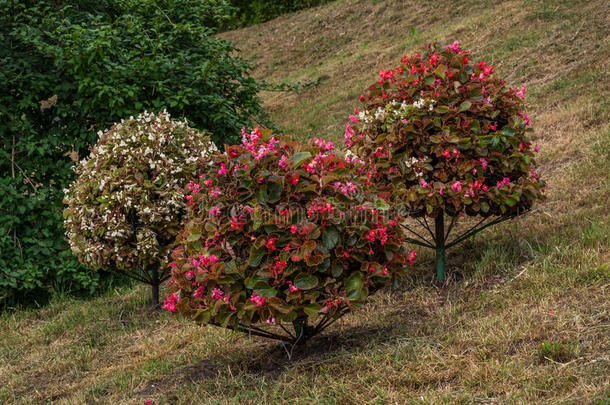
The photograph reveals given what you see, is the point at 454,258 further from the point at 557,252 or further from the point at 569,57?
the point at 569,57

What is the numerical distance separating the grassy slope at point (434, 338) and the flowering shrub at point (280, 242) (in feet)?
1.29

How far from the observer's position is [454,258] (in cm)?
520

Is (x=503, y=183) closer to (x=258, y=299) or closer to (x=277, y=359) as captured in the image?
(x=277, y=359)

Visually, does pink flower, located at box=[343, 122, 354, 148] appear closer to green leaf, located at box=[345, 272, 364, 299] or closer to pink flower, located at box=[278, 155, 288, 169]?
pink flower, located at box=[278, 155, 288, 169]

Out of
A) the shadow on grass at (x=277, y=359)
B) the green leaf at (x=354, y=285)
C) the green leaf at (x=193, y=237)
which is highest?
the green leaf at (x=193, y=237)

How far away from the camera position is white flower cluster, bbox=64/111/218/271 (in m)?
4.90

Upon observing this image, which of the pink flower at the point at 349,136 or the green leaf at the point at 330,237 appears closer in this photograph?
the green leaf at the point at 330,237

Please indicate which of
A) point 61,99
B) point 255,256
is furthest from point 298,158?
point 61,99

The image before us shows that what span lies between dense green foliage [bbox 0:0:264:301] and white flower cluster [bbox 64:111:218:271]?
1.07 meters

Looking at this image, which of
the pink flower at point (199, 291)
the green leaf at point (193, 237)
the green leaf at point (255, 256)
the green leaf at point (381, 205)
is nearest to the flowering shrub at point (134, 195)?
the green leaf at point (193, 237)

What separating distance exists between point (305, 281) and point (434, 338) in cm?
89

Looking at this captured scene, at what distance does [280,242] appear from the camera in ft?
11.0

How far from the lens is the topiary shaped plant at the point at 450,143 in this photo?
14.5ft

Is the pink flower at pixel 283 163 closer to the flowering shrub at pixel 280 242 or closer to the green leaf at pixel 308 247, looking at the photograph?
the flowering shrub at pixel 280 242
